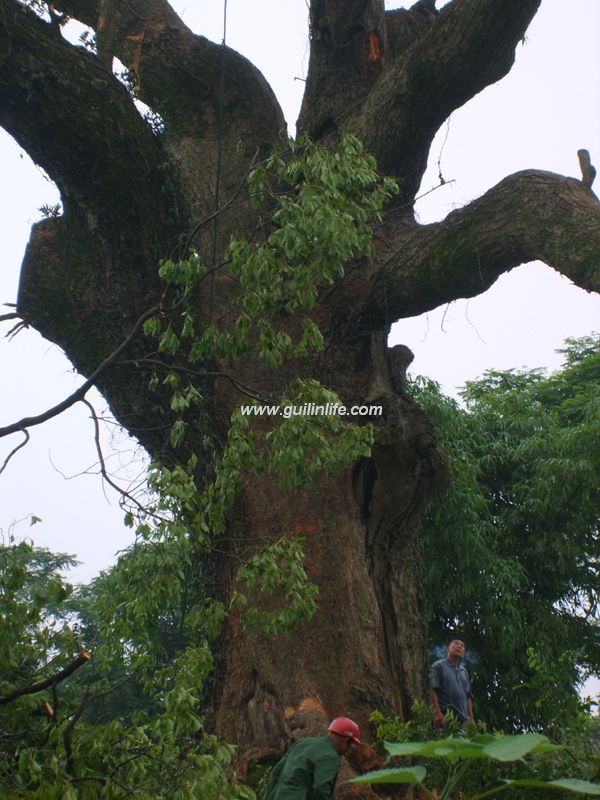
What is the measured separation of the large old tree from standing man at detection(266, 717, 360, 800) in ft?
4.18

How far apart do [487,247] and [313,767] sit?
3.76 metres

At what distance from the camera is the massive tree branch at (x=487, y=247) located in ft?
19.2

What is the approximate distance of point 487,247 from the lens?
6.37 meters

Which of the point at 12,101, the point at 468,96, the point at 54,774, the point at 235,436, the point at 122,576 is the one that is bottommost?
the point at 54,774

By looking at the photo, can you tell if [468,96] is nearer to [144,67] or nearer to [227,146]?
[227,146]

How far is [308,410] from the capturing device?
5.19 metres

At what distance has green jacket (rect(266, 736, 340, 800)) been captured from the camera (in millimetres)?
3906

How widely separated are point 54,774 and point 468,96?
5861mm

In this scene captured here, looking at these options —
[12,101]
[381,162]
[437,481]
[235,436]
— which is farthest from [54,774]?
[381,162]

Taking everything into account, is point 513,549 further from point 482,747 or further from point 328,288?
point 482,747

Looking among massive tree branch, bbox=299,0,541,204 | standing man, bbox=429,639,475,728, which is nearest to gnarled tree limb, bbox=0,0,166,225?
massive tree branch, bbox=299,0,541,204

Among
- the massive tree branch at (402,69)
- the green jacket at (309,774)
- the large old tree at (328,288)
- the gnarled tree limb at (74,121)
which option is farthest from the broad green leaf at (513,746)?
the massive tree branch at (402,69)

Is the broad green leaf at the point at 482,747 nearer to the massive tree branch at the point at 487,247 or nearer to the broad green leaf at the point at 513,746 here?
the broad green leaf at the point at 513,746

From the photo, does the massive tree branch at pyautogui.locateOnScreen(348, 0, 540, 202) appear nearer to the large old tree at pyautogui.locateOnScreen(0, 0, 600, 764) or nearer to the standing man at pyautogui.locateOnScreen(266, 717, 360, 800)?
the large old tree at pyautogui.locateOnScreen(0, 0, 600, 764)
